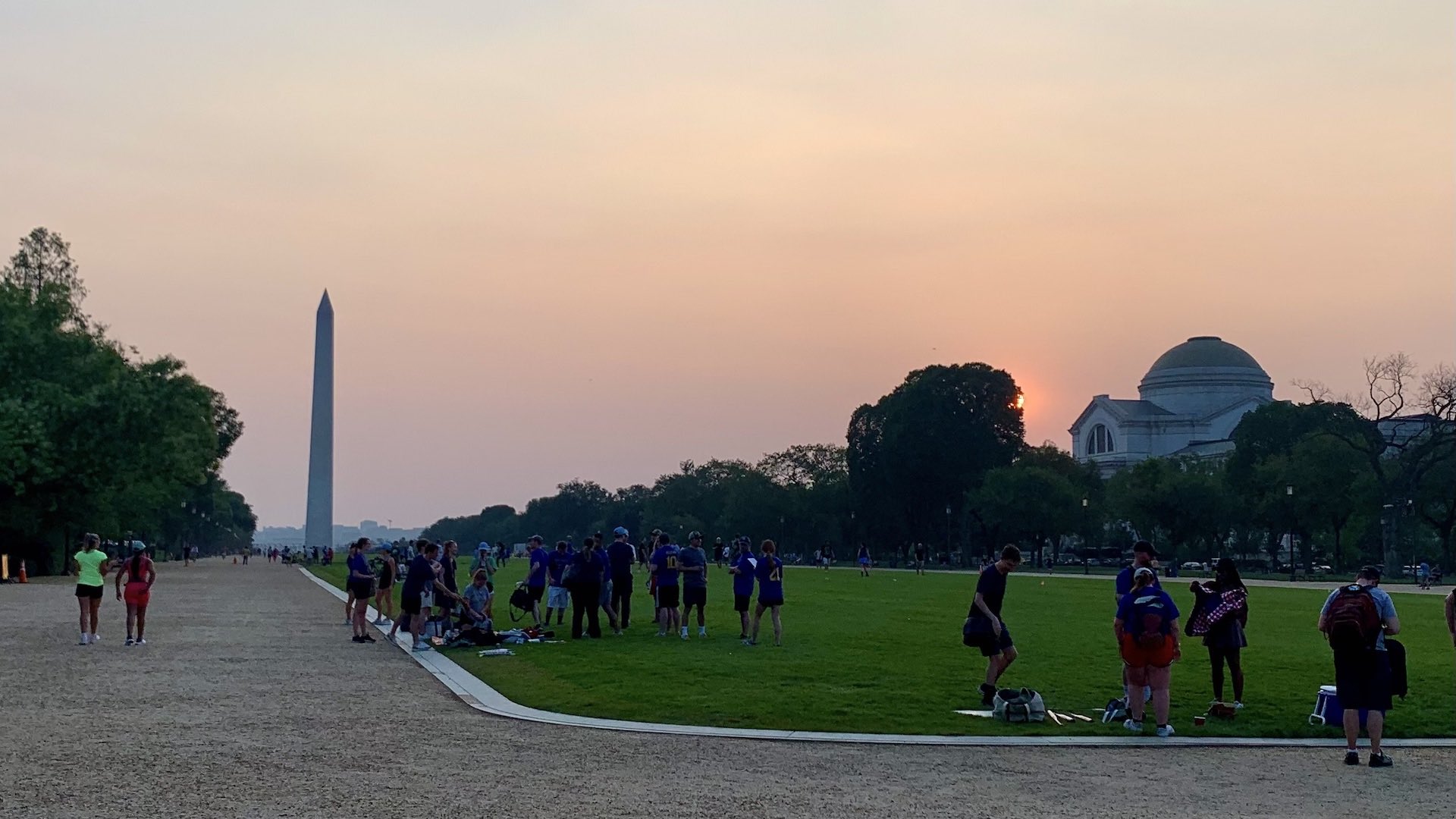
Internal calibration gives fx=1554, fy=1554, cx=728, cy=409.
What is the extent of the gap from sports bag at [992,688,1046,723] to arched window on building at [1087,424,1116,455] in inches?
5904

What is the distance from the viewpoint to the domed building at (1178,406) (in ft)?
518

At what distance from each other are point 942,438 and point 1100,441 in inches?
2431

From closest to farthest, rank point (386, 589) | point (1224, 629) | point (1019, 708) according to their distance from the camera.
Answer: point (1019, 708)
point (1224, 629)
point (386, 589)

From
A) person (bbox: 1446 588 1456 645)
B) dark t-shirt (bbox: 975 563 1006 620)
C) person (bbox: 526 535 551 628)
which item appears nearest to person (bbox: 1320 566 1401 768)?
person (bbox: 1446 588 1456 645)

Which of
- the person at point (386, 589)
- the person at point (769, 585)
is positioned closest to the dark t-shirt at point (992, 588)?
the person at point (769, 585)

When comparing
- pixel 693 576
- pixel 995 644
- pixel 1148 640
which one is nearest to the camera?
pixel 1148 640

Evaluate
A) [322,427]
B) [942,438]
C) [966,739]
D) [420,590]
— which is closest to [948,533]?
[942,438]

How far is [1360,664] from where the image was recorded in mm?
13859

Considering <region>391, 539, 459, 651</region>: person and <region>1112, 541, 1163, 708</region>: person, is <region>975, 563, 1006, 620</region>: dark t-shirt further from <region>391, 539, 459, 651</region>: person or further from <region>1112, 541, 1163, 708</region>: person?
<region>391, 539, 459, 651</region>: person

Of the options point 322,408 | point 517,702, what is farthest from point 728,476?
point 517,702

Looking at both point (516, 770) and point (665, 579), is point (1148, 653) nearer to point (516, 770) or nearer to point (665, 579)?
point (516, 770)

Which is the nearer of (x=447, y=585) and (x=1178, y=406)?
(x=447, y=585)

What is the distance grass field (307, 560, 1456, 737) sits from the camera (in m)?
16.6

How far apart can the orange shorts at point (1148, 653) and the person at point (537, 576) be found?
54.5 ft
